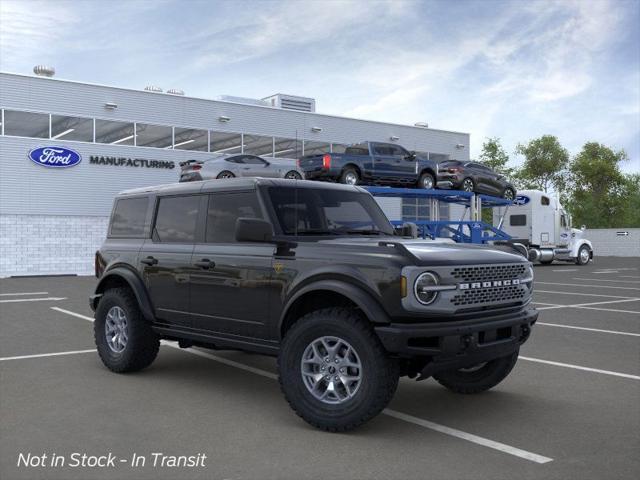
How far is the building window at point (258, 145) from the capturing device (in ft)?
105

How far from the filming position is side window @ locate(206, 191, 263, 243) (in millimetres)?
5949

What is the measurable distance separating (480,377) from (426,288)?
1775 mm

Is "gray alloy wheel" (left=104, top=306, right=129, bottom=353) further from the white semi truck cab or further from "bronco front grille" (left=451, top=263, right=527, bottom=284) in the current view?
the white semi truck cab

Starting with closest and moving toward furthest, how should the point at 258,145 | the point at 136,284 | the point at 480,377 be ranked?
the point at 480,377 < the point at 136,284 < the point at 258,145

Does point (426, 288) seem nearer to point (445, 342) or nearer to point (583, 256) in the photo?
point (445, 342)

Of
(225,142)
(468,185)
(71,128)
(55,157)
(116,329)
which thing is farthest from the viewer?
(225,142)

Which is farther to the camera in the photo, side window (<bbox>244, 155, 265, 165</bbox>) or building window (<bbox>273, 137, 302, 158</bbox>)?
building window (<bbox>273, 137, 302, 158</bbox>)

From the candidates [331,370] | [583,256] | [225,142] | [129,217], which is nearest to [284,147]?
[225,142]

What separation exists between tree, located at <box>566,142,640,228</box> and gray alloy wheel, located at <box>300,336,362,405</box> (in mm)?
71385

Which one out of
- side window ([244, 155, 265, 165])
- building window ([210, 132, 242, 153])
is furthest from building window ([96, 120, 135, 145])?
side window ([244, 155, 265, 165])

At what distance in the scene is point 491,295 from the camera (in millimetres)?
5195

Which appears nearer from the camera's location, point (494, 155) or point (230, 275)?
point (230, 275)

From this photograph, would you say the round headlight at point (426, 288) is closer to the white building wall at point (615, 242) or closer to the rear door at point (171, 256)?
the rear door at point (171, 256)

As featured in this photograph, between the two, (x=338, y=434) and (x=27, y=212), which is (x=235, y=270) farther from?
(x=27, y=212)
